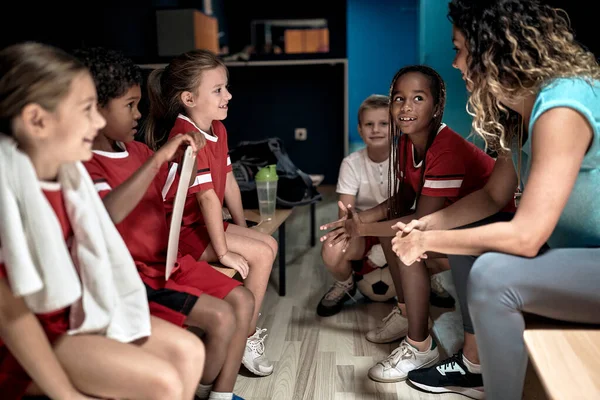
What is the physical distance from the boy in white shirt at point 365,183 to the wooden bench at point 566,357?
111 cm

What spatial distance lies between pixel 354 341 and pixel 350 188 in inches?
27.0

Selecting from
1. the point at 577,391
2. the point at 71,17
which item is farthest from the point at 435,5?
the point at 577,391

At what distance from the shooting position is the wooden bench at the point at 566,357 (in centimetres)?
90

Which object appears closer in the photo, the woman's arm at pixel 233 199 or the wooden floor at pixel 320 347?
the wooden floor at pixel 320 347

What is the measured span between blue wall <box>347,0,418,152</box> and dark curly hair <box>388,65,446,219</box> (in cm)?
448

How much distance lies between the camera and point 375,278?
7.30ft

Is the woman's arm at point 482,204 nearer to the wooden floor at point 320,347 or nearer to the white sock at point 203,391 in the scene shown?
the wooden floor at point 320,347

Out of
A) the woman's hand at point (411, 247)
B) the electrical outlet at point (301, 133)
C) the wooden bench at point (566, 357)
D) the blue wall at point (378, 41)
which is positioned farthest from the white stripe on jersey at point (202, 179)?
the blue wall at point (378, 41)

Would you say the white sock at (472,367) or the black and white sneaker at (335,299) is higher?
the white sock at (472,367)

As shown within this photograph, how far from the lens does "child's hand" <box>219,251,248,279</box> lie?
5.32ft

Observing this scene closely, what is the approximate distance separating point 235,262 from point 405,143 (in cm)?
75

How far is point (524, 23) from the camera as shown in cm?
115

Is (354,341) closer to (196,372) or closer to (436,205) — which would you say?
(436,205)

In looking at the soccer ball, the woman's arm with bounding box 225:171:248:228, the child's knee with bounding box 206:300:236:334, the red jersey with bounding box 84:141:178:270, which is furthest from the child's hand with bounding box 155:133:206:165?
the soccer ball
